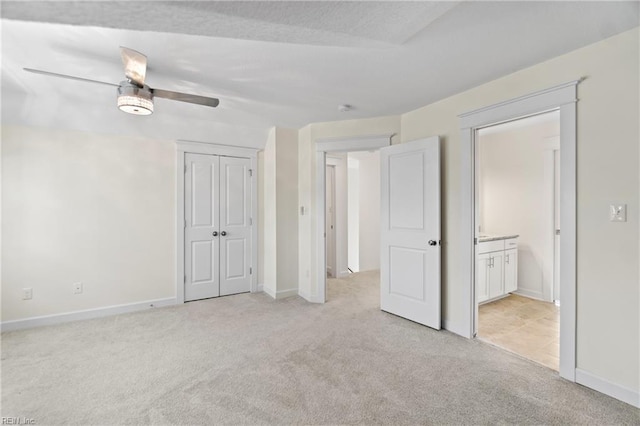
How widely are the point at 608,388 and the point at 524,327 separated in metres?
1.18

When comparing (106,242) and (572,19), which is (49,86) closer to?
(106,242)

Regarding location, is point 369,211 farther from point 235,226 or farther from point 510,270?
point 235,226

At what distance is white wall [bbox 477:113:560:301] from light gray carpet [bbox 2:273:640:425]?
2.18 metres

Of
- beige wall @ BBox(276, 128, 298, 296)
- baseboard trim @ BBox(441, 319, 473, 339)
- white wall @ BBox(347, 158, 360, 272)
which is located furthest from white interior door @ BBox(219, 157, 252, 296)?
baseboard trim @ BBox(441, 319, 473, 339)

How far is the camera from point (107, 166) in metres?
3.54

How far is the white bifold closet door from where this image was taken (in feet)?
13.2

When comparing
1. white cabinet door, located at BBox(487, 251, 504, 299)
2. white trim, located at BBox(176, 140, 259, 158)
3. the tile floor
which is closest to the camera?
the tile floor

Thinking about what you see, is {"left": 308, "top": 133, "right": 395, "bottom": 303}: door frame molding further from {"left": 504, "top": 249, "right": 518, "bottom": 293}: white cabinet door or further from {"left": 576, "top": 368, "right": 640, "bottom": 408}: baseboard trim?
{"left": 576, "top": 368, "right": 640, "bottom": 408}: baseboard trim

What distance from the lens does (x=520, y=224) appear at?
14.3 feet

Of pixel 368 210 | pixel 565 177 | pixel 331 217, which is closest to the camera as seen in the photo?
pixel 565 177

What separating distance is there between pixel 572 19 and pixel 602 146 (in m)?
0.87

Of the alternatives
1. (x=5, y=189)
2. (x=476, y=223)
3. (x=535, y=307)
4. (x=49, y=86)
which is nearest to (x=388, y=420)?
(x=476, y=223)

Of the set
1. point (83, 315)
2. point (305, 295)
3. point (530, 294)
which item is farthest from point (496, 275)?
point (83, 315)

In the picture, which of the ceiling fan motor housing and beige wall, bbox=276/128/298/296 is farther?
beige wall, bbox=276/128/298/296
